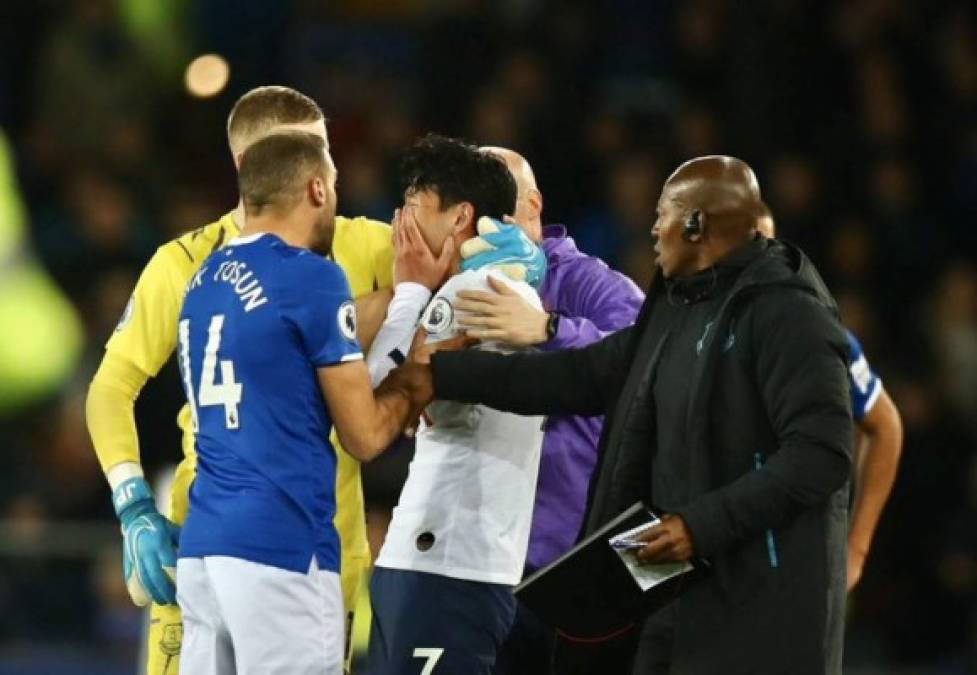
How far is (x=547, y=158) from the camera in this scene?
8.93 metres

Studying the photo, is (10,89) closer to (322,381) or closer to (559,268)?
(559,268)

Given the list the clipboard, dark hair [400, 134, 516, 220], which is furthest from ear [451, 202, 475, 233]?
the clipboard

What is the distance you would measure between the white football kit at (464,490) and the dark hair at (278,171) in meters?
0.44

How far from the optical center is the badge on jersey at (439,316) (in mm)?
4402

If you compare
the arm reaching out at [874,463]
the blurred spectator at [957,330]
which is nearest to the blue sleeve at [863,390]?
the arm reaching out at [874,463]

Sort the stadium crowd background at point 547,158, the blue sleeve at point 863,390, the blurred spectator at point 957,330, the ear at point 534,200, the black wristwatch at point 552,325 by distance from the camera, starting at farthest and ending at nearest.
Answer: the blurred spectator at point 957,330 → the stadium crowd background at point 547,158 → the blue sleeve at point 863,390 → the ear at point 534,200 → the black wristwatch at point 552,325

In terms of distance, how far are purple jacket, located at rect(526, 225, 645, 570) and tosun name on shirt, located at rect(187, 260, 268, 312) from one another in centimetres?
81

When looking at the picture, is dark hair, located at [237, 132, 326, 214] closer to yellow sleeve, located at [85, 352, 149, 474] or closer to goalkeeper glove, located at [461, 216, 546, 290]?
goalkeeper glove, located at [461, 216, 546, 290]

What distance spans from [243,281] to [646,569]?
101 cm

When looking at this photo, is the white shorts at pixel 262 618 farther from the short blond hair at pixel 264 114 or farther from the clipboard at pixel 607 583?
the short blond hair at pixel 264 114

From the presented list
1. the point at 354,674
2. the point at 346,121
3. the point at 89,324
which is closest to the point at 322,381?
the point at 354,674

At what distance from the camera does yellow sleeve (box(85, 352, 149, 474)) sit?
4.62 m

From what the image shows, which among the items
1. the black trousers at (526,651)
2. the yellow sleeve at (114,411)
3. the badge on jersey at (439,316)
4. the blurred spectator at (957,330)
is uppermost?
the badge on jersey at (439,316)

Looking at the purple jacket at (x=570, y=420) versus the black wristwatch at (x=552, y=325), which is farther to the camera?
the purple jacket at (x=570, y=420)
